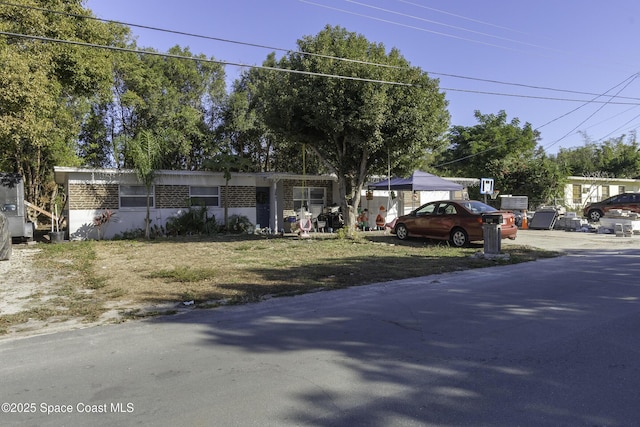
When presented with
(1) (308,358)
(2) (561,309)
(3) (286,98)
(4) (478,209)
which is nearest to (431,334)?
(1) (308,358)

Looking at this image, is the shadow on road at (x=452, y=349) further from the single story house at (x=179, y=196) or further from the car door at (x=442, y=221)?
the single story house at (x=179, y=196)

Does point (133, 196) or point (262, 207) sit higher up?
point (133, 196)

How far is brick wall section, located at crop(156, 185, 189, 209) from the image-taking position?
18656mm

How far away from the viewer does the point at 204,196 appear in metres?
19.7

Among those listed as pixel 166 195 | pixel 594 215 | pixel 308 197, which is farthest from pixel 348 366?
pixel 594 215

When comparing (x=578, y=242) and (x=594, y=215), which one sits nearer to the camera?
(x=578, y=242)

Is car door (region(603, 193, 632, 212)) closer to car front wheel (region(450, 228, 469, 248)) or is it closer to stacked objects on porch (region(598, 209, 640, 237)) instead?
stacked objects on porch (region(598, 209, 640, 237))

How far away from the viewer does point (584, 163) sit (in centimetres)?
4431

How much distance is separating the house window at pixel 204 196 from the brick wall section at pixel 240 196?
8.5 inches

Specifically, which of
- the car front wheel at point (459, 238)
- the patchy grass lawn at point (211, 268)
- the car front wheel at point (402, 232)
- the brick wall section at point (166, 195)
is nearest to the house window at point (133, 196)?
the brick wall section at point (166, 195)

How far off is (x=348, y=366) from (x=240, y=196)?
16.6m

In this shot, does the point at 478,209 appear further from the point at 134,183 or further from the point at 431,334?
the point at 134,183

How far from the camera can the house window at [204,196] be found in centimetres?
1939

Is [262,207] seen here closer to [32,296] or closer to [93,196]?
[93,196]
